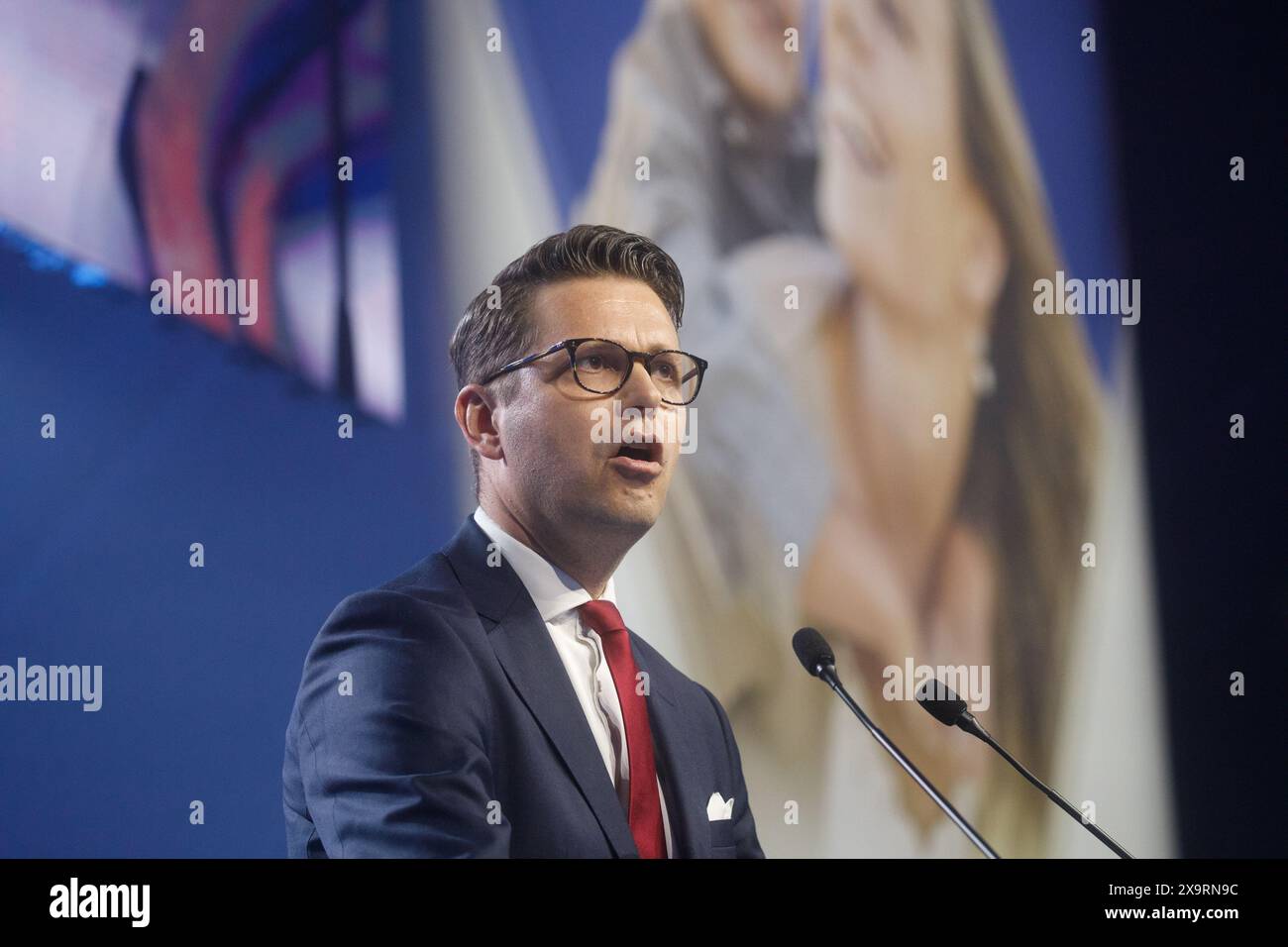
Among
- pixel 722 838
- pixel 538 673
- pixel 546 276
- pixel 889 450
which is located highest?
pixel 546 276

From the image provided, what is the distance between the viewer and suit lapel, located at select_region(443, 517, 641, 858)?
176cm

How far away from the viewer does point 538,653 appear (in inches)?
72.7

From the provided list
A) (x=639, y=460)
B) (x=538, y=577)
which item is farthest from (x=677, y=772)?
(x=639, y=460)

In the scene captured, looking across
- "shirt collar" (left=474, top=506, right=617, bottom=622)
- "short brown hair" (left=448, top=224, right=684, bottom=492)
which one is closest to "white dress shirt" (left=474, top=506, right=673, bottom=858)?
"shirt collar" (left=474, top=506, right=617, bottom=622)

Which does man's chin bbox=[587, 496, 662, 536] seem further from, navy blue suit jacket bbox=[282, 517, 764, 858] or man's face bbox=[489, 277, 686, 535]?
navy blue suit jacket bbox=[282, 517, 764, 858]

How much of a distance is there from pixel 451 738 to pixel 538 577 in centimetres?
40

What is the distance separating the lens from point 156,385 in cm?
294

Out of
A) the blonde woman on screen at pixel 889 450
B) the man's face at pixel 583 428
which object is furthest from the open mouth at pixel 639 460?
the blonde woman on screen at pixel 889 450

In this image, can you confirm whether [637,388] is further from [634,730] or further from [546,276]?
[634,730]

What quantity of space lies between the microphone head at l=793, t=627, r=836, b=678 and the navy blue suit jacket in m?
0.31

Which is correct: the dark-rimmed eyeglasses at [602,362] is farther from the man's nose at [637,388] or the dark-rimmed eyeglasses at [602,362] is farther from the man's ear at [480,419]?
the man's ear at [480,419]
